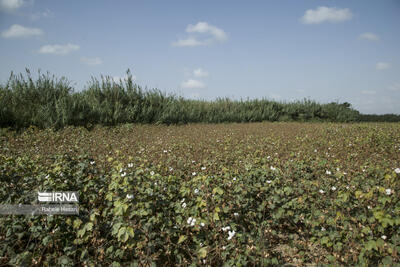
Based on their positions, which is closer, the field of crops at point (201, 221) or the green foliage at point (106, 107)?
the field of crops at point (201, 221)

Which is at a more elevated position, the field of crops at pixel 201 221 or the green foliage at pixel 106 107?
the green foliage at pixel 106 107

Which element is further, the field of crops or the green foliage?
the green foliage

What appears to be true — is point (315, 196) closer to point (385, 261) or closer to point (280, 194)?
point (280, 194)

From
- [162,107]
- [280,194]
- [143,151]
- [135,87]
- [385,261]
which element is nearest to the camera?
[385,261]

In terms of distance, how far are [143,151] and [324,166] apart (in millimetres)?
3870

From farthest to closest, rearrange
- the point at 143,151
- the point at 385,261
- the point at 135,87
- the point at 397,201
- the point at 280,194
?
the point at 135,87
the point at 143,151
the point at 280,194
the point at 397,201
the point at 385,261

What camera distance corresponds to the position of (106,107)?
36.2 feet

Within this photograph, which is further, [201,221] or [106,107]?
[106,107]

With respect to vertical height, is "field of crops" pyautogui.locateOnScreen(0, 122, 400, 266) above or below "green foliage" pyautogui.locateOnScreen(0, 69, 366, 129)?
below

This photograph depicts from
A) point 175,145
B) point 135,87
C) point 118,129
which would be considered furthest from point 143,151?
point 135,87

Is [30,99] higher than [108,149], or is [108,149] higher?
[30,99]

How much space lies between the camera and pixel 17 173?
3576mm

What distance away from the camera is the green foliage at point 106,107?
914cm

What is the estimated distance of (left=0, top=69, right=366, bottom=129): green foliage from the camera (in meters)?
9.14
